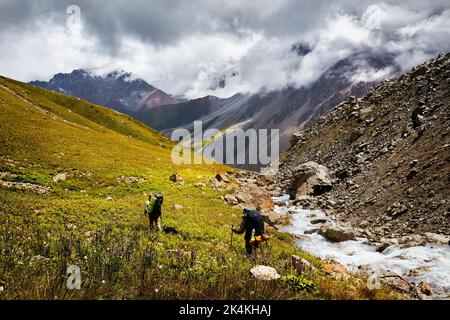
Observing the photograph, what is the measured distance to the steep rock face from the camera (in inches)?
931

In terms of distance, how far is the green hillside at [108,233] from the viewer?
24.6 ft

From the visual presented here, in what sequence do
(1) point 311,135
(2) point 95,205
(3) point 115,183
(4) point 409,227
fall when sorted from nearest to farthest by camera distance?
(4) point 409,227 < (2) point 95,205 < (3) point 115,183 < (1) point 311,135

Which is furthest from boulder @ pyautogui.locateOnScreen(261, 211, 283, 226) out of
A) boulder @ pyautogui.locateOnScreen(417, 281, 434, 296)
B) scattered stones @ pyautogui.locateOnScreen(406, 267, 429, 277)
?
boulder @ pyautogui.locateOnScreen(417, 281, 434, 296)

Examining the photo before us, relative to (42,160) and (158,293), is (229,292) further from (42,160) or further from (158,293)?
(42,160)

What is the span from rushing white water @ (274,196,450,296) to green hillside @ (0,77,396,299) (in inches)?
100

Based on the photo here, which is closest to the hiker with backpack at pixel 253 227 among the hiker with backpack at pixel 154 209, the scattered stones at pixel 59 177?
the hiker with backpack at pixel 154 209

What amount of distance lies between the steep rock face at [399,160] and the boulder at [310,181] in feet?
4.75

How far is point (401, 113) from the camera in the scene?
145 feet

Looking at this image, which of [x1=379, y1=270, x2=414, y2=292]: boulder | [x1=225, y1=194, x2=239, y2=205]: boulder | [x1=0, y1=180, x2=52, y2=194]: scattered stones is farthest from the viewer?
[x1=225, y1=194, x2=239, y2=205]: boulder

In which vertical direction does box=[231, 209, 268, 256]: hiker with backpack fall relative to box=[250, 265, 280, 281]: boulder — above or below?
above

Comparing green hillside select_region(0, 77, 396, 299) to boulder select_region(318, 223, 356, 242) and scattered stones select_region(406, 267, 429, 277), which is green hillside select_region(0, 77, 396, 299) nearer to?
boulder select_region(318, 223, 356, 242)

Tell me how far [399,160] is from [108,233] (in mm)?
29387

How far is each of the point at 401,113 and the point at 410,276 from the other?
114 ft
